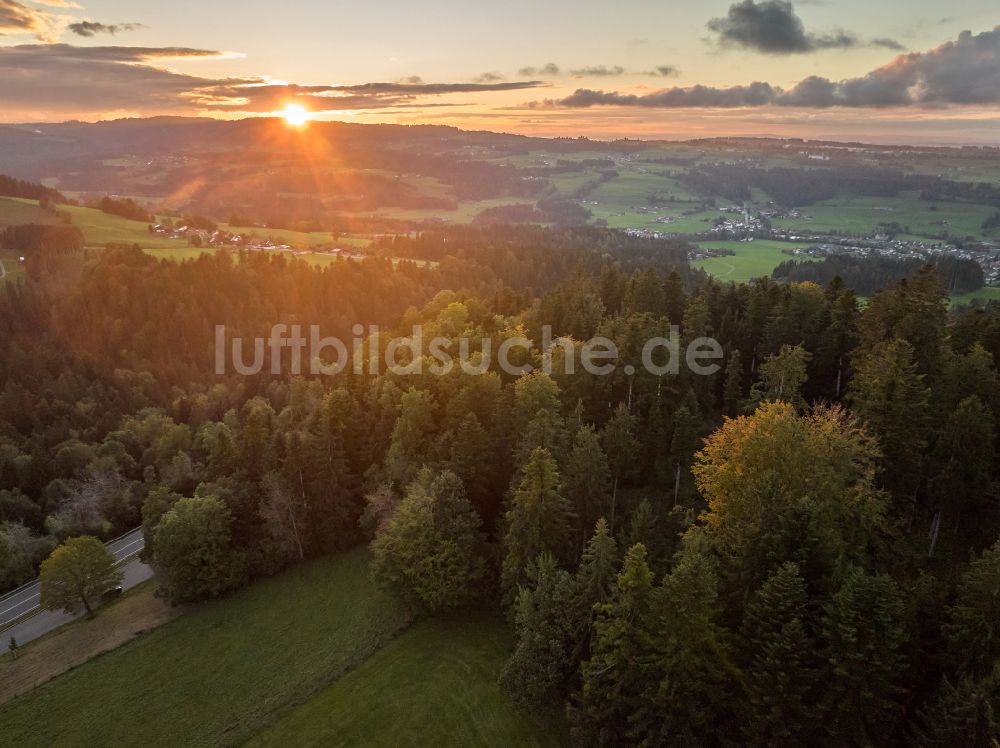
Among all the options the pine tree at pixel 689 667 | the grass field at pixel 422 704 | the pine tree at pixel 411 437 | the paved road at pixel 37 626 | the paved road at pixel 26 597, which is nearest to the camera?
the pine tree at pixel 689 667

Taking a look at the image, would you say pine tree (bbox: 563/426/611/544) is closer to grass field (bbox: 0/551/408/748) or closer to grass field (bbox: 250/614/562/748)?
grass field (bbox: 250/614/562/748)

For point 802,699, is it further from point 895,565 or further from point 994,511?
point 994,511

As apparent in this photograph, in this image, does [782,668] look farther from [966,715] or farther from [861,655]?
[966,715]

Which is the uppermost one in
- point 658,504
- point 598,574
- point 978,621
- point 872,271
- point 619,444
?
point 978,621

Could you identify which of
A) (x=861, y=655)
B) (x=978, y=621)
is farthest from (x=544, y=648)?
(x=978, y=621)

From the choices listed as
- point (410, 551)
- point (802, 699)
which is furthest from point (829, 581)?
point (410, 551)

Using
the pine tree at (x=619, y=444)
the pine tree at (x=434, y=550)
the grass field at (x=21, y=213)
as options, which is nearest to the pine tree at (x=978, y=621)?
the pine tree at (x=619, y=444)

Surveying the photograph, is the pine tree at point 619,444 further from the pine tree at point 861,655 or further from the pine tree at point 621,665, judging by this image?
the pine tree at point 861,655
